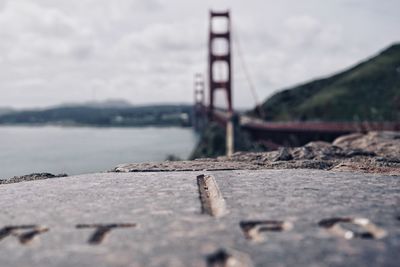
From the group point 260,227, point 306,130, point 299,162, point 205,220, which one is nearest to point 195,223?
point 205,220

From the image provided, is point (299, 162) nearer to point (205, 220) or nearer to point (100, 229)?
point (205, 220)

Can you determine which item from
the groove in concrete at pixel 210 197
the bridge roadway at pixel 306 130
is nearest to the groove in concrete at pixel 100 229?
the groove in concrete at pixel 210 197

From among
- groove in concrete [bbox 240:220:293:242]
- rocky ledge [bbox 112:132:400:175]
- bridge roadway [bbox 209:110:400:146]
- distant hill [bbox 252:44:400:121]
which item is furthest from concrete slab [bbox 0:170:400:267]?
distant hill [bbox 252:44:400:121]

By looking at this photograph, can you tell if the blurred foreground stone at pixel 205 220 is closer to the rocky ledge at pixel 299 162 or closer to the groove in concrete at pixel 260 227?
the groove in concrete at pixel 260 227

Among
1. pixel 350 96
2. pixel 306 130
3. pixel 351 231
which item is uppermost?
pixel 350 96

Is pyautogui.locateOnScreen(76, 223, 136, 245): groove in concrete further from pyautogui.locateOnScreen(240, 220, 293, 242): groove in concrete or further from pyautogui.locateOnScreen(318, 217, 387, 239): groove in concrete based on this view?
pyautogui.locateOnScreen(318, 217, 387, 239): groove in concrete

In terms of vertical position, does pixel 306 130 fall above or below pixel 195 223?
above
